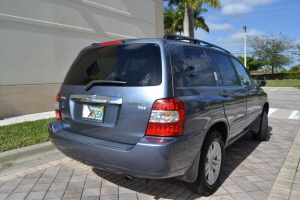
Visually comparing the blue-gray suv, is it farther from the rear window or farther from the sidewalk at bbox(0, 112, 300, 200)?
the sidewalk at bbox(0, 112, 300, 200)

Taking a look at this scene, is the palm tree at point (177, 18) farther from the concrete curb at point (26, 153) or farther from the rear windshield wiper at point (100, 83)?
the rear windshield wiper at point (100, 83)

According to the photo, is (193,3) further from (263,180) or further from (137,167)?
(137,167)

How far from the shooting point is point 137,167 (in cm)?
245

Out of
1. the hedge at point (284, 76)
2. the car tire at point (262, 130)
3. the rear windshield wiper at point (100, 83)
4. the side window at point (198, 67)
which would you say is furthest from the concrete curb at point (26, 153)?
the hedge at point (284, 76)

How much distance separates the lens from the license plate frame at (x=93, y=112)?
8.94ft

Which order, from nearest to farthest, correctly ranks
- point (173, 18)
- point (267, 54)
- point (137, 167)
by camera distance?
point (137, 167)
point (173, 18)
point (267, 54)

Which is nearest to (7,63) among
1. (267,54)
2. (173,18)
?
(173,18)

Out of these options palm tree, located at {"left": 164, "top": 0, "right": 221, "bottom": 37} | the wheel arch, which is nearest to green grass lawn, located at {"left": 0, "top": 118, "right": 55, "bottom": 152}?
the wheel arch

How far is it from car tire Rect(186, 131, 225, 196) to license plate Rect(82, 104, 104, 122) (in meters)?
1.16

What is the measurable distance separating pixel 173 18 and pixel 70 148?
3318cm

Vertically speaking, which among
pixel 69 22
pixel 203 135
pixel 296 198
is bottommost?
pixel 296 198

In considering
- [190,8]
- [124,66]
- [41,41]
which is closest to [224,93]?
[124,66]

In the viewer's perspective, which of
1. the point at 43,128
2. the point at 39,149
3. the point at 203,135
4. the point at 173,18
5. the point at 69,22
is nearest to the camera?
the point at 203,135

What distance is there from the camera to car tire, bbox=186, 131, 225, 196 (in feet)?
9.52
